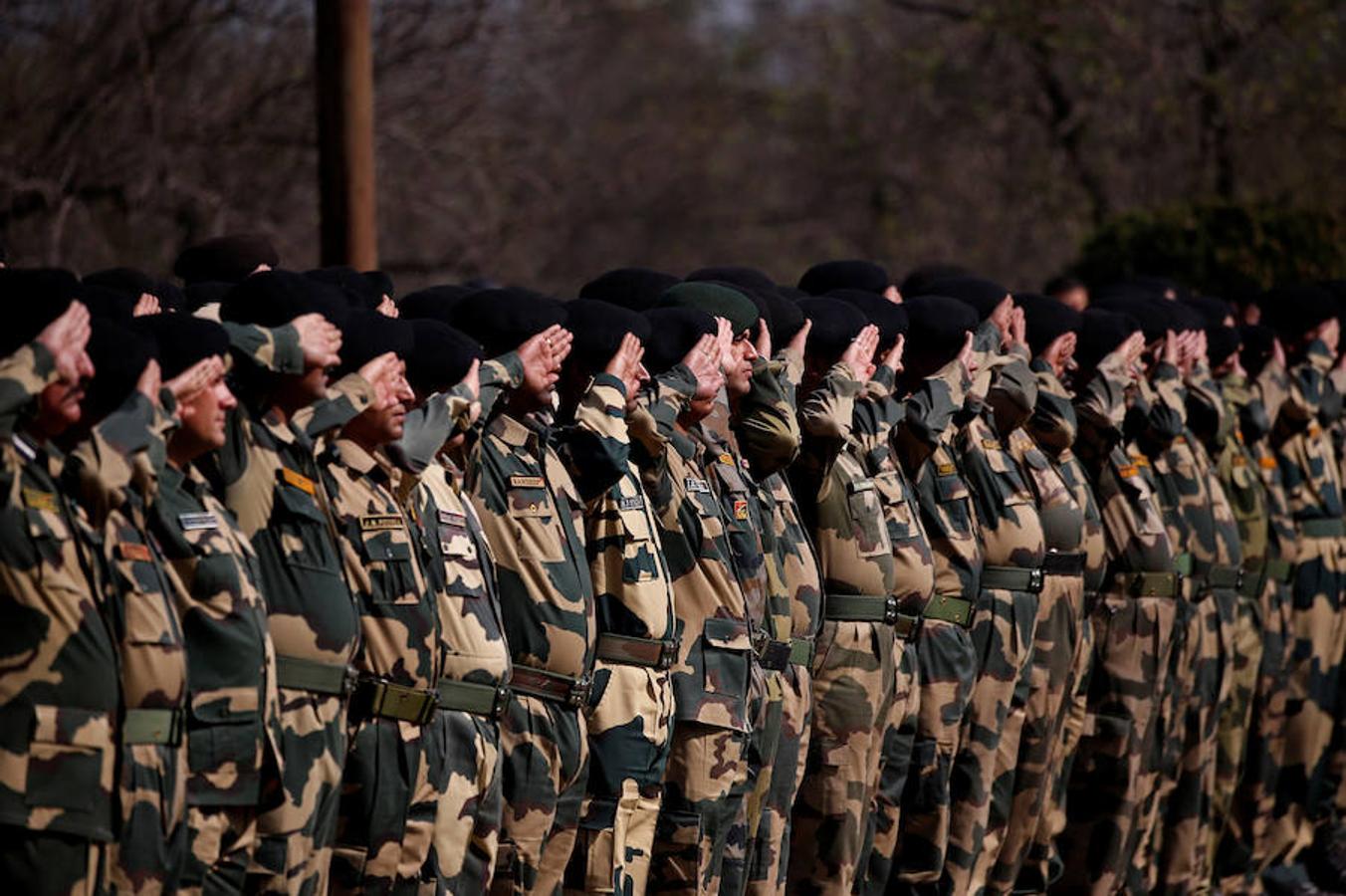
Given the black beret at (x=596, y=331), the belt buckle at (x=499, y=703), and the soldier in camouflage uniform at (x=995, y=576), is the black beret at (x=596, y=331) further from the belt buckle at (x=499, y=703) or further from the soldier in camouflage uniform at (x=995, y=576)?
the soldier in camouflage uniform at (x=995, y=576)

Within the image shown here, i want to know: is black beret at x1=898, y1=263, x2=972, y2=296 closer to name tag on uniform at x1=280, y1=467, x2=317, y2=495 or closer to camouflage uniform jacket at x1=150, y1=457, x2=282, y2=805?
name tag on uniform at x1=280, y1=467, x2=317, y2=495

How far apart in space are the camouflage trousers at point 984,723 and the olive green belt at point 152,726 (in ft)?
12.9

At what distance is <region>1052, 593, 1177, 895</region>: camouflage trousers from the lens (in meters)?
8.55

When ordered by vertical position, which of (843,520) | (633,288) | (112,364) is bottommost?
(843,520)

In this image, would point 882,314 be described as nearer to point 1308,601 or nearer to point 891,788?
point 891,788

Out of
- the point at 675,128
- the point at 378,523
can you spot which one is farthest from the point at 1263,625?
the point at 675,128

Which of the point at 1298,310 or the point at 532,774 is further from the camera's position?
the point at 1298,310

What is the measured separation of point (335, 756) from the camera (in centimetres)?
495

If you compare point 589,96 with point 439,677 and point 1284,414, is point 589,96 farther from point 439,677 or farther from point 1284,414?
point 439,677

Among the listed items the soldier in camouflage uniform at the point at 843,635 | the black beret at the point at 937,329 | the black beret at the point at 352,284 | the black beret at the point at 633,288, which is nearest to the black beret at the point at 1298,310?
the black beret at the point at 937,329

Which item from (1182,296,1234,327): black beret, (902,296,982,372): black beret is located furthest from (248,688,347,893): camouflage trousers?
(1182,296,1234,327): black beret

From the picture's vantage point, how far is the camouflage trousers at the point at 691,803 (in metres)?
6.22

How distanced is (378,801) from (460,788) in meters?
0.24

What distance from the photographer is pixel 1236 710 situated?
9.64 m
